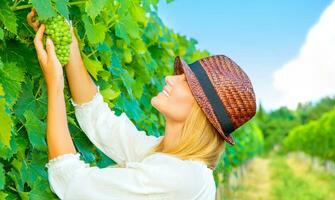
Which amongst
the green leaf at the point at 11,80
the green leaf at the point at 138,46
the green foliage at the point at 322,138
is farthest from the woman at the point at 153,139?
the green foliage at the point at 322,138

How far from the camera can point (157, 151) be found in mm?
2531

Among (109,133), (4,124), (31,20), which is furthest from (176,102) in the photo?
(4,124)

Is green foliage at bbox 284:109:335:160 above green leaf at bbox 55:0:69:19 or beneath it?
beneath

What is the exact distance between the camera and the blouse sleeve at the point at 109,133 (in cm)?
263

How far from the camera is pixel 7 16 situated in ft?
6.57

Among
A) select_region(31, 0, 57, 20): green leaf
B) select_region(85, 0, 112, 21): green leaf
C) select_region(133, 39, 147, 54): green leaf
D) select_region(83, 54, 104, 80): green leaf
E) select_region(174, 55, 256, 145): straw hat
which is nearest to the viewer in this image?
select_region(31, 0, 57, 20): green leaf

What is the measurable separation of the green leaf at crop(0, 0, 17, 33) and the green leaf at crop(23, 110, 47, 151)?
1.00ft

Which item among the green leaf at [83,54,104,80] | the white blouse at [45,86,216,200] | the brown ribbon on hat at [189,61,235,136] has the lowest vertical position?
the white blouse at [45,86,216,200]

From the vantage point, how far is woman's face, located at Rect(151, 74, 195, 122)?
2.40 meters

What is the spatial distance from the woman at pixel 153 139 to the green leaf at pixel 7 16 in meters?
0.14

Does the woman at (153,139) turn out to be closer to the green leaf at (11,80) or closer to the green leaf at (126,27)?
the green leaf at (11,80)

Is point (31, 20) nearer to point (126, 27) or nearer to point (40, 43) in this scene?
point (40, 43)

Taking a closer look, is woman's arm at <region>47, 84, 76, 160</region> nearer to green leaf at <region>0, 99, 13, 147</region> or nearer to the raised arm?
the raised arm

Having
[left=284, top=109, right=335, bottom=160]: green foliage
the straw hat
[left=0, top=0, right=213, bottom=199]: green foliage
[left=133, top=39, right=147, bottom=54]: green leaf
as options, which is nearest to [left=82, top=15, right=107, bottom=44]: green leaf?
[left=0, top=0, right=213, bottom=199]: green foliage
